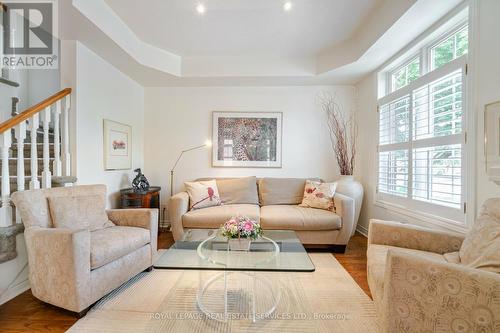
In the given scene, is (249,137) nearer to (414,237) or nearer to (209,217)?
(209,217)

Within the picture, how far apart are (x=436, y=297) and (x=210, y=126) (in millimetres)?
3348

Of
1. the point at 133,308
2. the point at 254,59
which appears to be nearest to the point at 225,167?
the point at 254,59

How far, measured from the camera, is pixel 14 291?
6.18 ft

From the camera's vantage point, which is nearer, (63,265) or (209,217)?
(63,265)

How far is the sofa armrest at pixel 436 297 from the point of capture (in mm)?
926

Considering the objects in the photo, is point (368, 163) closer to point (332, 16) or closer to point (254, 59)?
point (332, 16)

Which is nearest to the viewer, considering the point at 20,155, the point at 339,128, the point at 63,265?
the point at 63,265

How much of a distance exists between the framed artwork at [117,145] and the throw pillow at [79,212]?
87 centimetres

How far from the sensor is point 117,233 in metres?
1.96

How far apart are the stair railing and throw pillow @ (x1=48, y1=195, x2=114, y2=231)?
335 mm

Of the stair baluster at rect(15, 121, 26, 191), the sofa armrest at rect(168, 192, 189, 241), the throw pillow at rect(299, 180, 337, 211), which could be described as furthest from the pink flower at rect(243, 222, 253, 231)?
the stair baluster at rect(15, 121, 26, 191)

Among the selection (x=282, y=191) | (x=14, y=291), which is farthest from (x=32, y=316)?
(x=282, y=191)

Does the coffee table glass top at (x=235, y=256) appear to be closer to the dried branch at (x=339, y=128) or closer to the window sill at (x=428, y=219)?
the window sill at (x=428, y=219)

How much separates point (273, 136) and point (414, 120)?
1.87 metres
